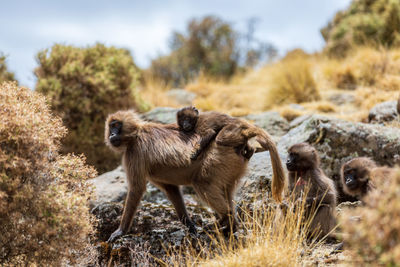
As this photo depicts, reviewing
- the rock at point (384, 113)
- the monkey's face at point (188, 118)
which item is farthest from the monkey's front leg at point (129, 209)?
the rock at point (384, 113)

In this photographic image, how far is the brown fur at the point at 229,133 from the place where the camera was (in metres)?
4.97

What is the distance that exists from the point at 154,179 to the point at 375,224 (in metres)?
3.40

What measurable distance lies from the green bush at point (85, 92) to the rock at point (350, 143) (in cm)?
515

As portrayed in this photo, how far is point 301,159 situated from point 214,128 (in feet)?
3.74

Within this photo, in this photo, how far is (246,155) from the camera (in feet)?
17.4

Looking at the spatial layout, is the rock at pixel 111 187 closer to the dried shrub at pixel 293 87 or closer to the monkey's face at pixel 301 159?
the monkey's face at pixel 301 159

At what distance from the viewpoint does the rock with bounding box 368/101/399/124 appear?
874 cm

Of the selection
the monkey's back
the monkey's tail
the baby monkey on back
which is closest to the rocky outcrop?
the monkey's tail

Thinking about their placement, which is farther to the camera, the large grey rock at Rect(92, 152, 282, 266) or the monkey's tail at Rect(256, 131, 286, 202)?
the large grey rock at Rect(92, 152, 282, 266)

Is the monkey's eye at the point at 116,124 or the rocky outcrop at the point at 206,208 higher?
A: the monkey's eye at the point at 116,124

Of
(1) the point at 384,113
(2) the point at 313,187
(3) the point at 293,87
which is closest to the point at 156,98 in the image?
(3) the point at 293,87

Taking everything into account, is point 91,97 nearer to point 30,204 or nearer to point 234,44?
point 30,204

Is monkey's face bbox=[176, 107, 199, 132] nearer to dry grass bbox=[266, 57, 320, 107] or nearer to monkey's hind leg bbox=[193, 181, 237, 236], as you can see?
monkey's hind leg bbox=[193, 181, 237, 236]

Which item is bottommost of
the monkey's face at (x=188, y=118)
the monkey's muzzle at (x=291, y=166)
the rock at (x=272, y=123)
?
the monkey's muzzle at (x=291, y=166)
